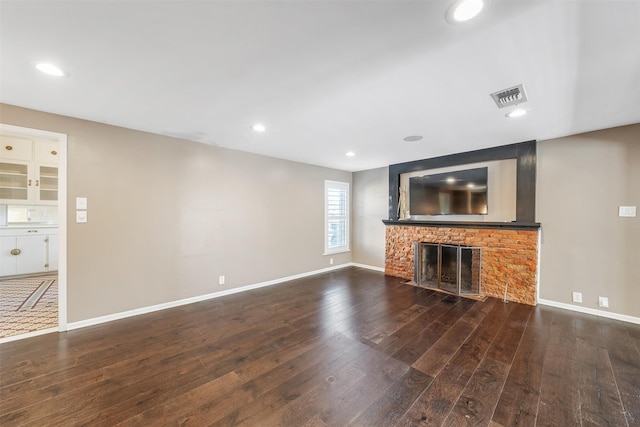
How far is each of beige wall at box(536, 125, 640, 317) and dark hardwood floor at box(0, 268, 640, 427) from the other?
402 millimetres

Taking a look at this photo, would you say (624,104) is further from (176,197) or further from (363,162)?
(176,197)

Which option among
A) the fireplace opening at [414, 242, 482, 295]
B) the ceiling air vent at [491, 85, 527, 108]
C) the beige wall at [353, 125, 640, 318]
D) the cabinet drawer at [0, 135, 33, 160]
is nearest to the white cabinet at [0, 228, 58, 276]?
the cabinet drawer at [0, 135, 33, 160]

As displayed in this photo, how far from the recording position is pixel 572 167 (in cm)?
329

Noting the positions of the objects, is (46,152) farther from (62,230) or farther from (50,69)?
(50,69)

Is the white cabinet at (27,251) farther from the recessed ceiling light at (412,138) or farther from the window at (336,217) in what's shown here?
the recessed ceiling light at (412,138)

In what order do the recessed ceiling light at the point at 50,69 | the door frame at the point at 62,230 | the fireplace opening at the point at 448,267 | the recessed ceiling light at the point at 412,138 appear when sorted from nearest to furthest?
1. the recessed ceiling light at the point at 50,69
2. the door frame at the point at 62,230
3. the recessed ceiling light at the point at 412,138
4. the fireplace opening at the point at 448,267

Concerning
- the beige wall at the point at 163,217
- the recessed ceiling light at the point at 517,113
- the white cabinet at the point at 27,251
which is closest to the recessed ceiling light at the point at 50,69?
the beige wall at the point at 163,217

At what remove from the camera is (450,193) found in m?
4.40

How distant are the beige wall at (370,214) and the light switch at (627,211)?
326cm

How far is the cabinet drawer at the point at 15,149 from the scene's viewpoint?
4467 millimetres

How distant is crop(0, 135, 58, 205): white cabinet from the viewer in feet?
14.8

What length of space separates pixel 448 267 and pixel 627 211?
7.33ft

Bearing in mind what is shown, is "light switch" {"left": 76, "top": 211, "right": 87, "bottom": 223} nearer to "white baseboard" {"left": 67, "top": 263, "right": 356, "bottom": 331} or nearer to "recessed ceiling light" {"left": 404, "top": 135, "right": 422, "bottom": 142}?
"white baseboard" {"left": 67, "top": 263, "right": 356, "bottom": 331}

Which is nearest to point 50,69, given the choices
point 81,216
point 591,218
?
point 81,216
